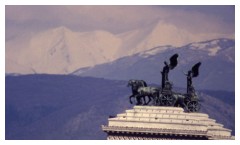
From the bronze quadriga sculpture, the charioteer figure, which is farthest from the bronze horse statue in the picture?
the charioteer figure

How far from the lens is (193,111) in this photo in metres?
142

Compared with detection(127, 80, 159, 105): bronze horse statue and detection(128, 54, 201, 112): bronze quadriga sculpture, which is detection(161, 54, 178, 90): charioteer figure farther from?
detection(127, 80, 159, 105): bronze horse statue

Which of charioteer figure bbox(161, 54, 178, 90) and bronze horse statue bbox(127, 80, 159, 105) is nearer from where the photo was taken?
bronze horse statue bbox(127, 80, 159, 105)

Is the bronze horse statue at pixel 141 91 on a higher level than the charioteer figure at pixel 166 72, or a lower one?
lower

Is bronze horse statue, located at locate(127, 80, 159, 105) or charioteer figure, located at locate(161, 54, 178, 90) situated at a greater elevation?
charioteer figure, located at locate(161, 54, 178, 90)

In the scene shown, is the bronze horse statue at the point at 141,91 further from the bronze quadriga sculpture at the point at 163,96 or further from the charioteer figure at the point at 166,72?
the charioteer figure at the point at 166,72

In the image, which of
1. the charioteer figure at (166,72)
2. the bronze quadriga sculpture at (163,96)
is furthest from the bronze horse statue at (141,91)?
the charioteer figure at (166,72)

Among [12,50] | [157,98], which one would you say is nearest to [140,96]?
[157,98]

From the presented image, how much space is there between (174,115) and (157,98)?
2.18 m

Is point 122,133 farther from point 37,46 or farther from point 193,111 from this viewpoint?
point 37,46

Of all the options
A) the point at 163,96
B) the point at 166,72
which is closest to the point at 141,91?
the point at 163,96

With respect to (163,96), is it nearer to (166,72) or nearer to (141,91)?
(141,91)

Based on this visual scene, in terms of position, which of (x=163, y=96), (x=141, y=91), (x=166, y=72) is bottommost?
(x=163, y=96)

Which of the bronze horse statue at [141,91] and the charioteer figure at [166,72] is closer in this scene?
the bronze horse statue at [141,91]
